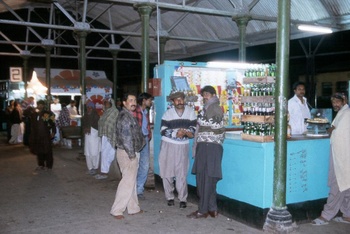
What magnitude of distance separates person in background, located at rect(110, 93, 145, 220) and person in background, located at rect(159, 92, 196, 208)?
1.82 ft

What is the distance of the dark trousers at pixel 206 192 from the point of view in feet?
18.6

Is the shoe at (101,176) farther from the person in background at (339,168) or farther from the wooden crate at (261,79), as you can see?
the person in background at (339,168)

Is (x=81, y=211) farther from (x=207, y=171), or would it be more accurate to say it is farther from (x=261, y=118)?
(x=261, y=118)

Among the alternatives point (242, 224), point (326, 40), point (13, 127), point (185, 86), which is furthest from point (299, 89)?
point (13, 127)

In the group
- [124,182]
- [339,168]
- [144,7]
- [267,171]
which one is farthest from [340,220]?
[144,7]

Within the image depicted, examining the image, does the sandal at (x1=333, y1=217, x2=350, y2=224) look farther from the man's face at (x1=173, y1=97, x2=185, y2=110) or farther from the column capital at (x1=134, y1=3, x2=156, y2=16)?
the column capital at (x1=134, y1=3, x2=156, y2=16)

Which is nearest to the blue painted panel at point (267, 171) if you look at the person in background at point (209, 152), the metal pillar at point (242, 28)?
the person in background at point (209, 152)

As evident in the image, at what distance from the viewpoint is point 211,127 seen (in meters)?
5.65

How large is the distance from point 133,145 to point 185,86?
216 centimetres

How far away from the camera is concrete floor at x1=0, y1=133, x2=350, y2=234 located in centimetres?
535

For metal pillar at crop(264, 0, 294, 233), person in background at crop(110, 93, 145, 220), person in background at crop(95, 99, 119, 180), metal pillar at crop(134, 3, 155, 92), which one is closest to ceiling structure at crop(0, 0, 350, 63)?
metal pillar at crop(134, 3, 155, 92)

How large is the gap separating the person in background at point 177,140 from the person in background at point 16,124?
462 inches

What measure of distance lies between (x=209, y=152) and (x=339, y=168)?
74.4 inches

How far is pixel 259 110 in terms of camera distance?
5.58 m
